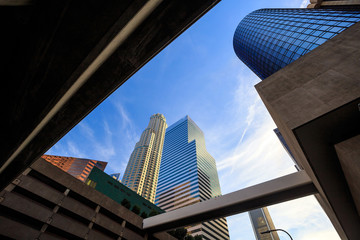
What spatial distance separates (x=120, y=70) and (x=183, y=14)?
7.18 ft

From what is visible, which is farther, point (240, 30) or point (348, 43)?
point (240, 30)

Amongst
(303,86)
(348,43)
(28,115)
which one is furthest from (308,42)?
(28,115)

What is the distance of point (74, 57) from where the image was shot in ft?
12.2

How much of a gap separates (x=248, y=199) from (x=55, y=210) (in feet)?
62.6

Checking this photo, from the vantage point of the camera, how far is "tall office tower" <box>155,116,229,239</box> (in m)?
90.2

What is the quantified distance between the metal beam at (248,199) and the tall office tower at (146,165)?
111m

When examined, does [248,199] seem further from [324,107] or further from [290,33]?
[290,33]

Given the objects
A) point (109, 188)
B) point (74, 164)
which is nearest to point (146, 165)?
point (74, 164)

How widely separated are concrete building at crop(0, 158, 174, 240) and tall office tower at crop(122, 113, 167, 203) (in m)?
107

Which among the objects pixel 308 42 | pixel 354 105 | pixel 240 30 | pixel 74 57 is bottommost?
pixel 74 57

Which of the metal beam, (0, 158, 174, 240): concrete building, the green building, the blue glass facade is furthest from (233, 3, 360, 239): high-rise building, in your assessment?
the green building

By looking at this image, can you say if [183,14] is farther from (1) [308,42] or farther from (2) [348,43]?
(1) [308,42]

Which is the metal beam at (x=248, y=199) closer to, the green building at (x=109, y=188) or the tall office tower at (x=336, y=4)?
the green building at (x=109, y=188)

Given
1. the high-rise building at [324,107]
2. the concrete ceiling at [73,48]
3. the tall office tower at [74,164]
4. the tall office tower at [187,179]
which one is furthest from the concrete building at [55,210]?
the tall office tower at [74,164]
